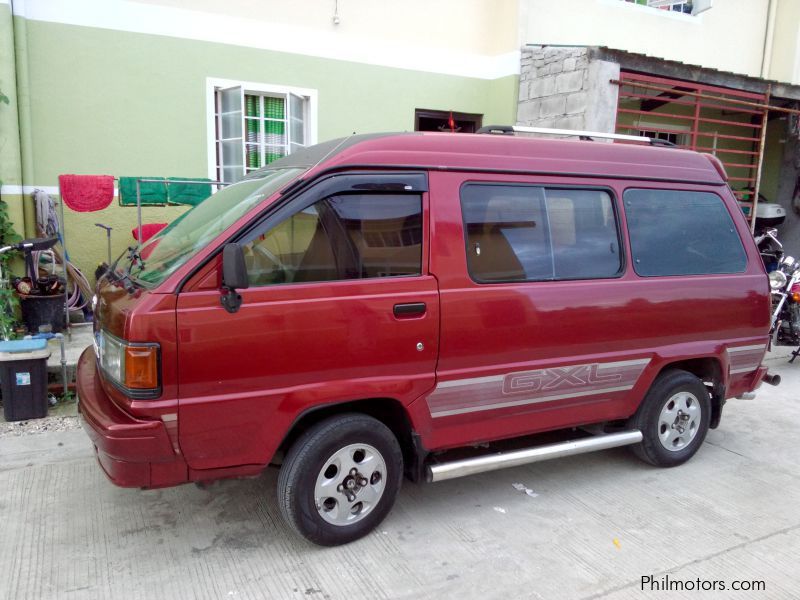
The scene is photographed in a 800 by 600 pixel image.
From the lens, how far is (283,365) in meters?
3.04

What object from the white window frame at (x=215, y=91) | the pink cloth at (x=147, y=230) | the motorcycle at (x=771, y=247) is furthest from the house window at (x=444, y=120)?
the motorcycle at (x=771, y=247)

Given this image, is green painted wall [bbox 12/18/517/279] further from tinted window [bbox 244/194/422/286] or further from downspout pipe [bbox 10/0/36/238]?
tinted window [bbox 244/194/422/286]

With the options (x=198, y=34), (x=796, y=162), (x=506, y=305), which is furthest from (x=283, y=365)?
(x=796, y=162)

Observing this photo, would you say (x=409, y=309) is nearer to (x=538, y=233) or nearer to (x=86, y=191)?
(x=538, y=233)

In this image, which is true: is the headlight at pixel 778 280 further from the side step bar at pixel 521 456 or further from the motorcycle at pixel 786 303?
the side step bar at pixel 521 456

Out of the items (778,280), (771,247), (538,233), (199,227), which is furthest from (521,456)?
(771,247)

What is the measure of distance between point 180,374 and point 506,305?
1781 mm

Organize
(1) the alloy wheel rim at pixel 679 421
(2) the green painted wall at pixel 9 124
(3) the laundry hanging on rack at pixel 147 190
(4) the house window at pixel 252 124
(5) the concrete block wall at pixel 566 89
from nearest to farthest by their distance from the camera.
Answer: (1) the alloy wheel rim at pixel 679 421
(2) the green painted wall at pixel 9 124
(3) the laundry hanging on rack at pixel 147 190
(4) the house window at pixel 252 124
(5) the concrete block wall at pixel 566 89

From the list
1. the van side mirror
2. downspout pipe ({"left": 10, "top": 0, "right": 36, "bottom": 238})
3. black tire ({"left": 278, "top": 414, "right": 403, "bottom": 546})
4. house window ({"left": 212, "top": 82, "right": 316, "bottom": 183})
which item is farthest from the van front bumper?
house window ({"left": 212, "top": 82, "right": 316, "bottom": 183})

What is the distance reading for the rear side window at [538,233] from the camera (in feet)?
11.7

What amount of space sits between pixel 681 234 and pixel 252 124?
548 cm

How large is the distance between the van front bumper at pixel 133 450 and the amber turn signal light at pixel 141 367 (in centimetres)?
17

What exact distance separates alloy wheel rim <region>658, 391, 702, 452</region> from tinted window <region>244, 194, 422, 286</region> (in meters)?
2.25

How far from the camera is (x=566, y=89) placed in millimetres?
8523
